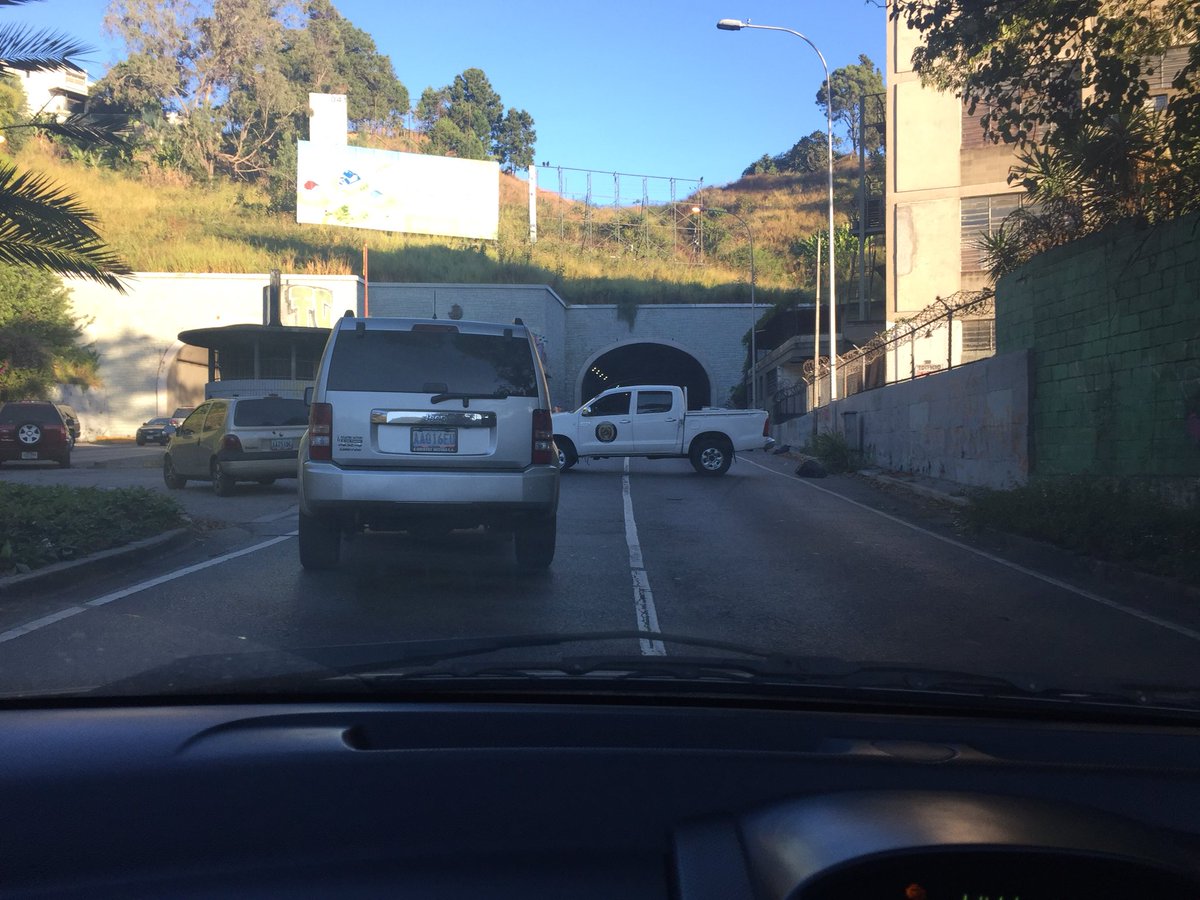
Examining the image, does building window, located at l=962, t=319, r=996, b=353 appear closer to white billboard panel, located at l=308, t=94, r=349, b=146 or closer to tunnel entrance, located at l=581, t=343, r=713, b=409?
tunnel entrance, located at l=581, t=343, r=713, b=409

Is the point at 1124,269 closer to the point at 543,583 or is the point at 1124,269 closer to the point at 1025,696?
the point at 543,583

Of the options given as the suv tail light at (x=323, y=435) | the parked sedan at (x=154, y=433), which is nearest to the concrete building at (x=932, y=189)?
the suv tail light at (x=323, y=435)

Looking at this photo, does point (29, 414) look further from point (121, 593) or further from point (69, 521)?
point (121, 593)

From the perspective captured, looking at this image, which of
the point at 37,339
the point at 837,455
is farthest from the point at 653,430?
the point at 37,339

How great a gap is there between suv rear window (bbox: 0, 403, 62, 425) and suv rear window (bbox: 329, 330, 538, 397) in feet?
65.5

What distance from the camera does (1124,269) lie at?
12125mm

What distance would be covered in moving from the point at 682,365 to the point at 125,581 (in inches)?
2086

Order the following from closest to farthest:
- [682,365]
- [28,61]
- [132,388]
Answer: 1. [28,61]
2. [132,388]
3. [682,365]

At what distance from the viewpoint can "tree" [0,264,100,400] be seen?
134 ft

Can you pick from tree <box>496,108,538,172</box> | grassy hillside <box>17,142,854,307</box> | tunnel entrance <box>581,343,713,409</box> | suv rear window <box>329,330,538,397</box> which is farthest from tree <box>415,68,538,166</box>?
suv rear window <box>329,330,538,397</box>

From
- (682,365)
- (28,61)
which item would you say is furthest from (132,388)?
(28,61)

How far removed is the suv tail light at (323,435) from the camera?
7730 mm

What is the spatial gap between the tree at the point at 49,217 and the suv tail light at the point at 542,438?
5298 millimetres

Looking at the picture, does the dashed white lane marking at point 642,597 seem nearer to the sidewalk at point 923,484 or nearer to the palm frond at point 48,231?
the sidewalk at point 923,484
